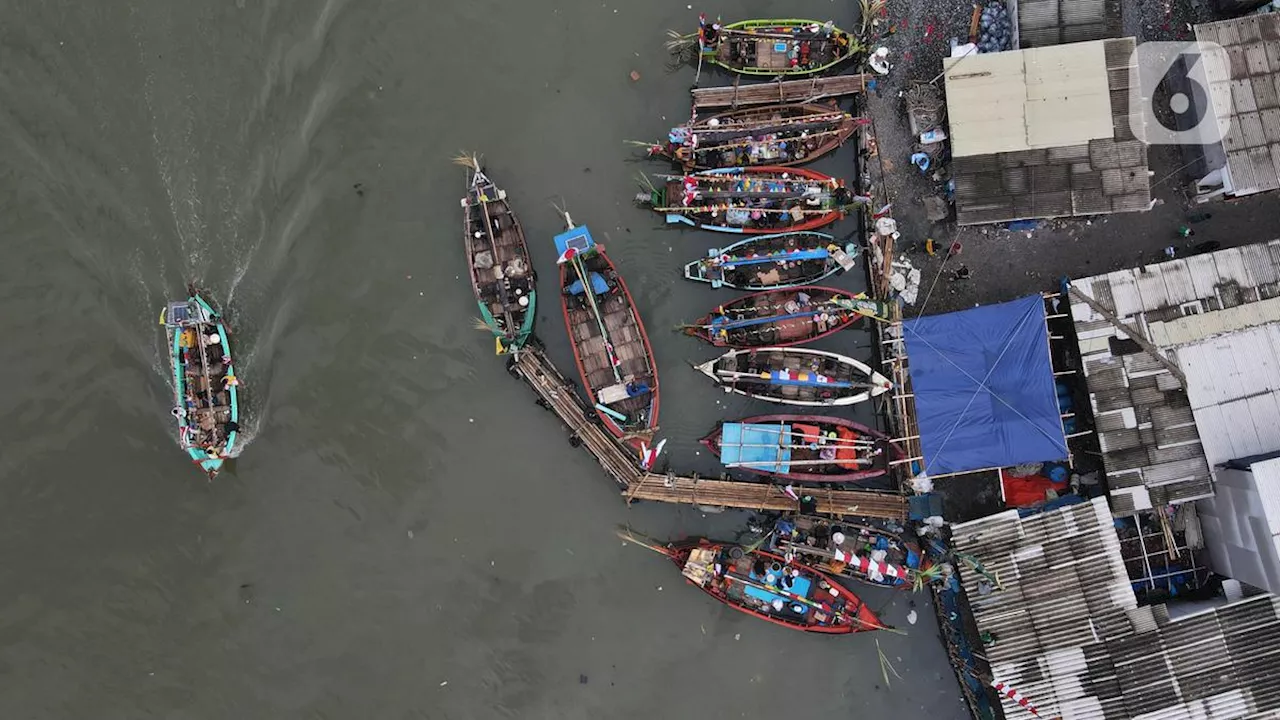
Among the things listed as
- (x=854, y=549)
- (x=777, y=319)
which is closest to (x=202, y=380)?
(x=777, y=319)

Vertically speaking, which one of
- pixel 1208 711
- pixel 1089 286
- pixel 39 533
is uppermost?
pixel 1089 286

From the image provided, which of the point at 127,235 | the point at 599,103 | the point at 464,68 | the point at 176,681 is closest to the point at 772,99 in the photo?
the point at 599,103

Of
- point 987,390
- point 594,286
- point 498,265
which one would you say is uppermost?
point 498,265

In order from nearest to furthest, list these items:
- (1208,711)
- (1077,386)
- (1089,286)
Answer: (1208,711) → (1089,286) → (1077,386)

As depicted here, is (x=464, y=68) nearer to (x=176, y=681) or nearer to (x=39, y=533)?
(x=39, y=533)

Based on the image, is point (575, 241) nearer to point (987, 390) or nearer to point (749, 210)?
point (749, 210)

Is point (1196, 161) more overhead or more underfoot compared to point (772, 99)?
more underfoot

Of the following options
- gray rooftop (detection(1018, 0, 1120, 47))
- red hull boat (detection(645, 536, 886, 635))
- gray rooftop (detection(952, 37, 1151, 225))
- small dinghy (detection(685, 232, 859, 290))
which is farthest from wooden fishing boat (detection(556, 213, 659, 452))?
gray rooftop (detection(1018, 0, 1120, 47))
